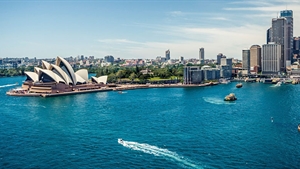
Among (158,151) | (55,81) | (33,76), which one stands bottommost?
(158,151)

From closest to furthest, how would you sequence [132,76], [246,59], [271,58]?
[132,76] → [271,58] → [246,59]

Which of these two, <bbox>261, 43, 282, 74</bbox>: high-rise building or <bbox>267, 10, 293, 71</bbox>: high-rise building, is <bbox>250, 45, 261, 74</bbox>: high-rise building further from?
<bbox>267, 10, 293, 71</bbox>: high-rise building

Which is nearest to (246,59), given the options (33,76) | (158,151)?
(33,76)

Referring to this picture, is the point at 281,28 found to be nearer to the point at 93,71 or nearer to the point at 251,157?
the point at 93,71

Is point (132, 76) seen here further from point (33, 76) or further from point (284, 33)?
point (284, 33)

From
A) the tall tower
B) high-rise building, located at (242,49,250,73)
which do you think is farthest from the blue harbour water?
the tall tower

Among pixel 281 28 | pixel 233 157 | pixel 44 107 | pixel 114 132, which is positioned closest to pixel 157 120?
pixel 114 132
